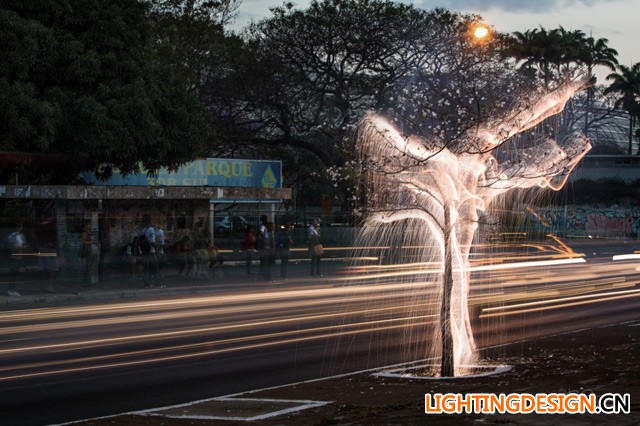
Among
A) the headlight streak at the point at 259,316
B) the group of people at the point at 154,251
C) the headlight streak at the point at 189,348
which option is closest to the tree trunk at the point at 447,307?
the headlight streak at the point at 259,316

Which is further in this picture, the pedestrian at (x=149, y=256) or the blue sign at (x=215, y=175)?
the blue sign at (x=215, y=175)

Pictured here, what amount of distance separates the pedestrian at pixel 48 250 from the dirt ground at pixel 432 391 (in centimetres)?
1446

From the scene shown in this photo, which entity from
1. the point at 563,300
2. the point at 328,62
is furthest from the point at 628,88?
the point at 563,300

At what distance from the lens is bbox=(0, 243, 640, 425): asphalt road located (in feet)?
36.9

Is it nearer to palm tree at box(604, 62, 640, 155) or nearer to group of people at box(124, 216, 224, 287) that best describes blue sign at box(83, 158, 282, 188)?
group of people at box(124, 216, 224, 287)

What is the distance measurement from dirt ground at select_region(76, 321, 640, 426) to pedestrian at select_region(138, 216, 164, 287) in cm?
1474

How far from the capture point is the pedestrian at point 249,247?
29.7 meters

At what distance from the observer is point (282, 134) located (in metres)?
42.1

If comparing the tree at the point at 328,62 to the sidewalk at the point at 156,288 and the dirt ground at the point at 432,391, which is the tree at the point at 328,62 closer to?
the sidewalk at the point at 156,288

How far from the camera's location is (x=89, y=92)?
85.3 ft

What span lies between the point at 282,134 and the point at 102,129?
1765 cm

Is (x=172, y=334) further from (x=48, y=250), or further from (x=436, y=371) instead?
(x=48, y=250)

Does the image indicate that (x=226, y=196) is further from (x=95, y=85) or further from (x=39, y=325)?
(x=39, y=325)

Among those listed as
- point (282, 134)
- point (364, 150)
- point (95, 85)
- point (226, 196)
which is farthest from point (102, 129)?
point (282, 134)
